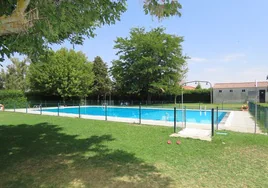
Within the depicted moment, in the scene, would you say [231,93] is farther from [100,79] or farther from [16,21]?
[16,21]

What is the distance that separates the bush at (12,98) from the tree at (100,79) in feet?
36.7

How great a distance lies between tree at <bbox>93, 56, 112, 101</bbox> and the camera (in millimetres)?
34750

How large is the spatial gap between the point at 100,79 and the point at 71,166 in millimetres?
30672

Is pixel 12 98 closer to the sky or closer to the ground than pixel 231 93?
closer to the ground

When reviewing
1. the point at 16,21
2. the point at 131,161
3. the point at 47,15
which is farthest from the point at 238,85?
the point at 16,21

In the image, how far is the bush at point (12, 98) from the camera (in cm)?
2362

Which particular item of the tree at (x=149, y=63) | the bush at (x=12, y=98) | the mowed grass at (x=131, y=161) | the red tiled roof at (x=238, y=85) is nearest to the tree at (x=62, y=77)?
the bush at (x=12, y=98)

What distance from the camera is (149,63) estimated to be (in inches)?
1247

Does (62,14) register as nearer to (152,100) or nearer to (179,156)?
(179,156)

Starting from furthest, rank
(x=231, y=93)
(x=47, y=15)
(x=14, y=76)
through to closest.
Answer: (x=14, y=76) < (x=231, y=93) < (x=47, y=15)

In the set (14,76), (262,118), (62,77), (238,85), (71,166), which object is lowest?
(71,166)

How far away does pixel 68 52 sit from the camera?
30.1 m

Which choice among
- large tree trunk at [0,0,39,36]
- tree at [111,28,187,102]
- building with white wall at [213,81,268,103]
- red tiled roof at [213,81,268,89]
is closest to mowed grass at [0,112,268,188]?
large tree trunk at [0,0,39,36]

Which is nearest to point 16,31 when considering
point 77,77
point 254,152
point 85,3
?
point 85,3
